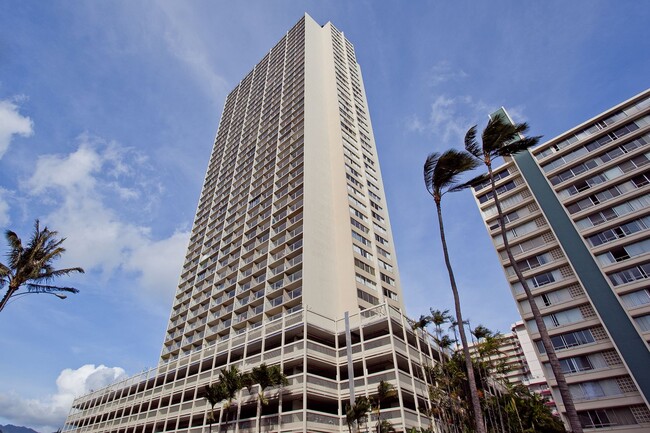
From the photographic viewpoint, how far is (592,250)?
41.2 meters

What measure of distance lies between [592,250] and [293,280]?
35.0 m

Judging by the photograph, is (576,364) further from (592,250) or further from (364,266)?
(364,266)

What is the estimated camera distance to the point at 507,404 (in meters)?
34.3

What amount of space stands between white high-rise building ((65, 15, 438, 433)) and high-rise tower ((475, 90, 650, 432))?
53.9 feet

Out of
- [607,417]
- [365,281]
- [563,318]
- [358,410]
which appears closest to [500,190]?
[563,318]

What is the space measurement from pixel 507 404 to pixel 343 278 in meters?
20.4

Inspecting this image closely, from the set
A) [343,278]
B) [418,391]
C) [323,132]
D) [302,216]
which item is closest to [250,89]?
[323,132]

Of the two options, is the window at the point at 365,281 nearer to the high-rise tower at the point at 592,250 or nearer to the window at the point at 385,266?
the window at the point at 385,266

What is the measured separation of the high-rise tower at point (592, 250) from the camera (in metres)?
35.2

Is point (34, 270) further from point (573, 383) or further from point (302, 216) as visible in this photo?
point (573, 383)

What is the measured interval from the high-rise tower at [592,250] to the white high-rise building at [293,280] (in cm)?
1644

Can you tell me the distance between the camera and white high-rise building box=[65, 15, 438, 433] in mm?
29859

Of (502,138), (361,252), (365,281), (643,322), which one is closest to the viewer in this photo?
(502,138)

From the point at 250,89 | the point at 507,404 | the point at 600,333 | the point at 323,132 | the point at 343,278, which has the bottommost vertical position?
the point at 507,404
